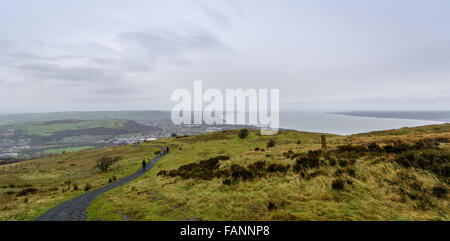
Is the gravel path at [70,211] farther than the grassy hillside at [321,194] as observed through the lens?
Yes

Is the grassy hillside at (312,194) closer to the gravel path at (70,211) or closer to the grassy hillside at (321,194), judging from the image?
the grassy hillside at (321,194)

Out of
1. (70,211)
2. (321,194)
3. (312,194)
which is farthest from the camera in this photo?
(70,211)

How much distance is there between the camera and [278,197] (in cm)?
Answer: 841

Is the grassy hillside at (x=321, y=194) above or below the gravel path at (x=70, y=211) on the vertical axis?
above

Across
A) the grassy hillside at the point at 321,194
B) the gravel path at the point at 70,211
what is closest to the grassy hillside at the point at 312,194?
the grassy hillside at the point at 321,194

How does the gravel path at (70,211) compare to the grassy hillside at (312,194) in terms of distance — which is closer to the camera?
the grassy hillside at (312,194)

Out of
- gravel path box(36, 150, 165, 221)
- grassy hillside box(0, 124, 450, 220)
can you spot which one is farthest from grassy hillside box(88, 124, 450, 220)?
gravel path box(36, 150, 165, 221)

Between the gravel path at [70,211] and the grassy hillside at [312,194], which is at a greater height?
the grassy hillside at [312,194]

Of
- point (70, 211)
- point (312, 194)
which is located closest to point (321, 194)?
point (312, 194)

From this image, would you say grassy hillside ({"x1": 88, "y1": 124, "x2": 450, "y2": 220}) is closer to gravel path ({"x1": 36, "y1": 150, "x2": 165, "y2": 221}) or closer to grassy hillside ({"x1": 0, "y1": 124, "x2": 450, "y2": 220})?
grassy hillside ({"x1": 0, "y1": 124, "x2": 450, "y2": 220})

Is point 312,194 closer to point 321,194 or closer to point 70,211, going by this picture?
point 321,194
